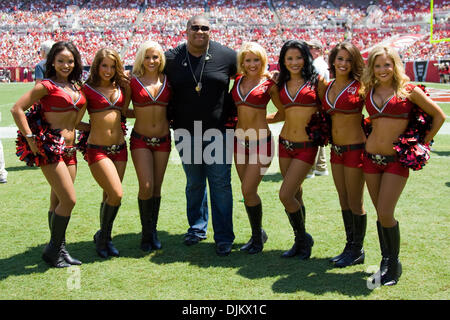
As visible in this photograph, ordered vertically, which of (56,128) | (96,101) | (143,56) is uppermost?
(143,56)

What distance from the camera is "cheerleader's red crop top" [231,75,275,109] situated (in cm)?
414

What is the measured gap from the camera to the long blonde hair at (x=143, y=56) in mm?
4234

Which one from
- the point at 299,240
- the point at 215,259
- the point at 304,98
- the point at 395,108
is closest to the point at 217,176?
the point at 215,259

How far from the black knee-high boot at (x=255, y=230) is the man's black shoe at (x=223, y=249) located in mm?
156

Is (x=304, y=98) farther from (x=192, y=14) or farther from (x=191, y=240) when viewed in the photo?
(x=192, y=14)

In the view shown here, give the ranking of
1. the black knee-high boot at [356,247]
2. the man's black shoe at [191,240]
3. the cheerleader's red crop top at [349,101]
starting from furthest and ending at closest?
the man's black shoe at [191,240] → the black knee-high boot at [356,247] → the cheerleader's red crop top at [349,101]

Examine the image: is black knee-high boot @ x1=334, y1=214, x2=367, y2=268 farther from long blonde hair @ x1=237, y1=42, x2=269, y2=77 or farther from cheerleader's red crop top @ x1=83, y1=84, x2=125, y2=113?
cheerleader's red crop top @ x1=83, y1=84, x2=125, y2=113

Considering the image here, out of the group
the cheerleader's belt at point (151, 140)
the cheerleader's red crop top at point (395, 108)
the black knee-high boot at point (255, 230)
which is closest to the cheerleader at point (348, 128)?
the cheerleader's red crop top at point (395, 108)

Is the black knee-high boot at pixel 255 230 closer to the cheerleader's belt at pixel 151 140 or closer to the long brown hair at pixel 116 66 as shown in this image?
the cheerleader's belt at pixel 151 140

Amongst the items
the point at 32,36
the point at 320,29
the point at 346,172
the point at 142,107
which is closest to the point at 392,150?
the point at 346,172

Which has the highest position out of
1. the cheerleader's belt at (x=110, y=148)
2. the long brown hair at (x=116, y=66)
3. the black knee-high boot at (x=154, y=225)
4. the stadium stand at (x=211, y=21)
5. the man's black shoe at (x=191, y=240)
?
the stadium stand at (x=211, y=21)

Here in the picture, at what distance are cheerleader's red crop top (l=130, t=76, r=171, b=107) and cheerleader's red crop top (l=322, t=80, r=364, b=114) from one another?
1.53 meters

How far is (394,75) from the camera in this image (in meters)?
3.52

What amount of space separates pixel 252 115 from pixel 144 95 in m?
1.01
